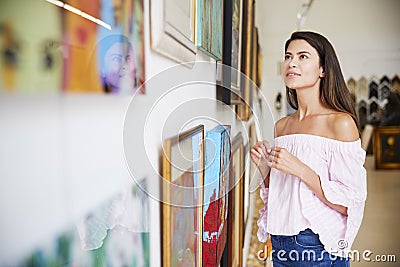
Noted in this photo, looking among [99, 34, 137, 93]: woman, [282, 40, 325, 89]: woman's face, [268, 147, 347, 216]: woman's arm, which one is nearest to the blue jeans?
[268, 147, 347, 216]: woman's arm

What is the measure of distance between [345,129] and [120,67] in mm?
953

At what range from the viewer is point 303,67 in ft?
4.22

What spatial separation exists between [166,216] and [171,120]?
0.44 ft

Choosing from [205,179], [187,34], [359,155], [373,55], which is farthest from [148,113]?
[373,55]

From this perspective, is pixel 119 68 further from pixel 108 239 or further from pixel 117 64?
pixel 108 239

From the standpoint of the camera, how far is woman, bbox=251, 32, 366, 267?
45.8 inches

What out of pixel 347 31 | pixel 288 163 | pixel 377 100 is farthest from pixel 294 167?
pixel 377 100

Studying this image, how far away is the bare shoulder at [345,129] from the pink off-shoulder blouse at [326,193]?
17 millimetres

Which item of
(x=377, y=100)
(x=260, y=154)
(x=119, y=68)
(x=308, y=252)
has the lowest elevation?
(x=308, y=252)

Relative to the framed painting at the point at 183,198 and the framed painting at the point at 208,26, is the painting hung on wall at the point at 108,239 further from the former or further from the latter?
the framed painting at the point at 208,26

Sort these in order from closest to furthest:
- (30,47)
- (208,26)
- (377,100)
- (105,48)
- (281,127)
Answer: (30,47) < (105,48) < (208,26) < (281,127) < (377,100)

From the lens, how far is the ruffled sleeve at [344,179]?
3.78 ft

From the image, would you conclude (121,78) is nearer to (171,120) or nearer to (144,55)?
(144,55)

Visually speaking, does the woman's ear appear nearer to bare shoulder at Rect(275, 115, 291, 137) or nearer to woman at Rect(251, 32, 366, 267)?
woman at Rect(251, 32, 366, 267)
